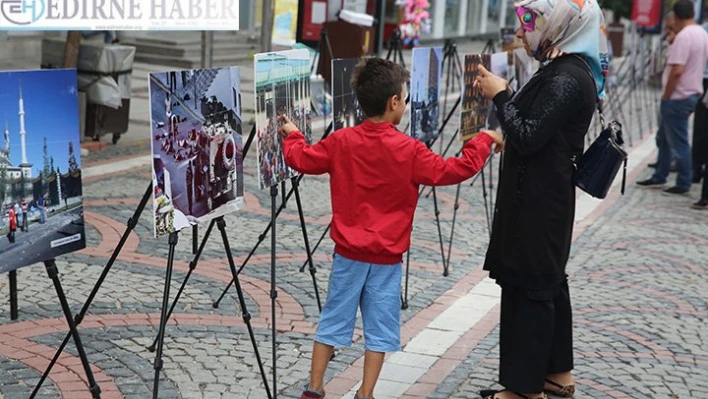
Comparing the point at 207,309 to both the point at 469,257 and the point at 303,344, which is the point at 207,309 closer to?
the point at 303,344

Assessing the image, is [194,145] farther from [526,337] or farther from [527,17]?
[526,337]

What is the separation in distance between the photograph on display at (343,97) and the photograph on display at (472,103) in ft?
4.14

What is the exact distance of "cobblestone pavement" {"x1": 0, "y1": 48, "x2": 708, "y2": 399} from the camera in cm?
542


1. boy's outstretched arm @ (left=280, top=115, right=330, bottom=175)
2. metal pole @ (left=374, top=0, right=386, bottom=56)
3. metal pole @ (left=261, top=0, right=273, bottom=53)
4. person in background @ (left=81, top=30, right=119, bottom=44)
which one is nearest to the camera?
boy's outstretched arm @ (left=280, top=115, right=330, bottom=175)

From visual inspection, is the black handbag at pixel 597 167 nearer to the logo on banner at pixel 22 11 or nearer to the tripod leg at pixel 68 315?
the tripod leg at pixel 68 315

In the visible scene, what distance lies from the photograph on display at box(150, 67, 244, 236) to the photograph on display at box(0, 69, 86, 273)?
1.21 ft

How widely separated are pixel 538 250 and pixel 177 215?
5.46 ft

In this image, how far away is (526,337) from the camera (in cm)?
504

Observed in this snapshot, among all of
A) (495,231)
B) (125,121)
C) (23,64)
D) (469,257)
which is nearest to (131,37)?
(23,64)

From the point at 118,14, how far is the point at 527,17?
191 inches

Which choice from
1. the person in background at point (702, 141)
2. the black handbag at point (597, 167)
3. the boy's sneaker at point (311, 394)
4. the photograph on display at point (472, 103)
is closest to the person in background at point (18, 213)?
the boy's sneaker at point (311, 394)

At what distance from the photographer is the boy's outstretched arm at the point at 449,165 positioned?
4.54 m

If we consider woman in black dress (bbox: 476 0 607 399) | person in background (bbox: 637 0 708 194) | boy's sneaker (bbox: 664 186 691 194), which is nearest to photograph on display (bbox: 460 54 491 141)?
woman in black dress (bbox: 476 0 607 399)

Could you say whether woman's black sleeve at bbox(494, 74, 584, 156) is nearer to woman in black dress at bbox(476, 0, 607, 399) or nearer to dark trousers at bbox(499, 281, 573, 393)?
woman in black dress at bbox(476, 0, 607, 399)
